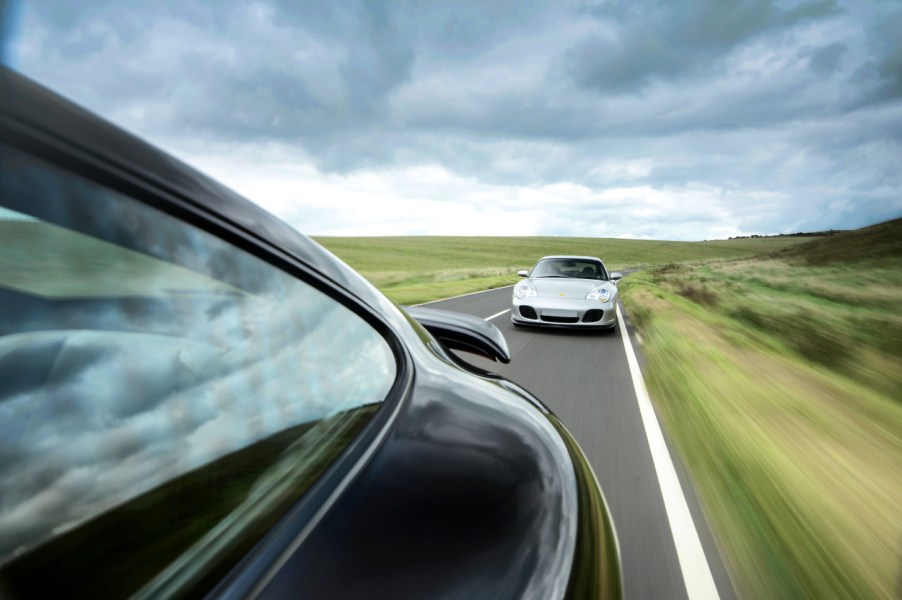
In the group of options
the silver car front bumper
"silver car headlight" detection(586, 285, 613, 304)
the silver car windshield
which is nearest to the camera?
the silver car front bumper

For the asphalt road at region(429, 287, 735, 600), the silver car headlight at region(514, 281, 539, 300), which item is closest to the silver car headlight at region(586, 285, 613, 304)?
the asphalt road at region(429, 287, 735, 600)

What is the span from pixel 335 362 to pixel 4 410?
22.3 inches

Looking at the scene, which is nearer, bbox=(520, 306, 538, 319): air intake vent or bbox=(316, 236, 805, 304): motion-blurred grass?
bbox=(520, 306, 538, 319): air intake vent

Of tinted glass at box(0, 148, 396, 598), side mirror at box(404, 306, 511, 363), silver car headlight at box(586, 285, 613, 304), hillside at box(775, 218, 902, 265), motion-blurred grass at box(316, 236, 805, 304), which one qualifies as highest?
tinted glass at box(0, 148, 396, 598)

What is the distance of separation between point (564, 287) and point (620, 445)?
5574 mm

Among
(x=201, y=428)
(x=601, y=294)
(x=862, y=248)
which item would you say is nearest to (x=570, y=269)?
(x=601, y=294)

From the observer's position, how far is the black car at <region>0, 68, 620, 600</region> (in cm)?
60

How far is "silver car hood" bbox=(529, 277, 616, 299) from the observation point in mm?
9086

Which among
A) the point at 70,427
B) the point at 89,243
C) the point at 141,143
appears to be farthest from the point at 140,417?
the point at 141,143

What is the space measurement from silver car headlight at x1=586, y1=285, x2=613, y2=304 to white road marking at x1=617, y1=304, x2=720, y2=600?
4.43 metres

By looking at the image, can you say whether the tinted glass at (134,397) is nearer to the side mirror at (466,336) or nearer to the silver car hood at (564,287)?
the side mirror at (466,336)

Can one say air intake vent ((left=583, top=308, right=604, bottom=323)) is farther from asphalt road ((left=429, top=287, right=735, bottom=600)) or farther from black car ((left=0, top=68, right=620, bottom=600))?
black car ((left=0, top=68, right=620, bottom=600))

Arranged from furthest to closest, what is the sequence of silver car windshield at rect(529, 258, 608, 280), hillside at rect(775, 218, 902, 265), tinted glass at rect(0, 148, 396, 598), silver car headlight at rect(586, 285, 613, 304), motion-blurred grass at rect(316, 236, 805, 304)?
1. motion-blurred grass at rect(316, 236, 805, 304)
2. hillside at rect(775, 218, 902, 265)
3. silver car windshield at rect(529, 258, 608, 280)
4. silver car headlight at rect(586, 285, 613, 304)
5. tinted glass at rect(0, 148, 396, 598)

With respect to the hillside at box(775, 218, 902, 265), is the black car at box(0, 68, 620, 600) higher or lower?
higher
